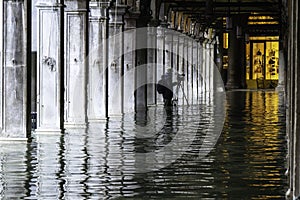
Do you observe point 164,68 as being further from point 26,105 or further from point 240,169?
point 240,169

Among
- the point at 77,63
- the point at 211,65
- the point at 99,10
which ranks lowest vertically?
the point at 77,63

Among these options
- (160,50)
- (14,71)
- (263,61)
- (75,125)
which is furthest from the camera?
(263,61)

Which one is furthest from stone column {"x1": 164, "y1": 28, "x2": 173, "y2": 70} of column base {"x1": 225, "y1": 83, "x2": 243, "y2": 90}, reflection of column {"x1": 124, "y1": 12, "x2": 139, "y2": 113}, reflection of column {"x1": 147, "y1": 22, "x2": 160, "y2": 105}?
column base {"x1": 225, "y1": 83, "x2": 243, "y2": 90}

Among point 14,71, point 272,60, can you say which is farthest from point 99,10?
point 272,60

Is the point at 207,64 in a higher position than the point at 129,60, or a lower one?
higher

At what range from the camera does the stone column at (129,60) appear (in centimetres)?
3419

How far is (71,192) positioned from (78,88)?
15.0 m

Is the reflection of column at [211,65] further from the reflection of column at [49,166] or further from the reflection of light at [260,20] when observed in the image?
the reflection of column at [49,166]

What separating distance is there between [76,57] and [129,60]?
26.4 ft

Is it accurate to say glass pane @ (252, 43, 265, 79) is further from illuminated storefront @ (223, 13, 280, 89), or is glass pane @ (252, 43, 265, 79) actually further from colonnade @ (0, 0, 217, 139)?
colonnade @ (0, 0, 217, 139)

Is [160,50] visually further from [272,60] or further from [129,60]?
[272,60]

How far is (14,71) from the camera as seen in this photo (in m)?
20.0

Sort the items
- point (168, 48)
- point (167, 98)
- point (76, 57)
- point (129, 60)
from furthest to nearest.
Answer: point (168, 48), point (167, 98), point (129, 60), point (76, 57)

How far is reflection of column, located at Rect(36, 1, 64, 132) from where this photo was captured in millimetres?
23094
